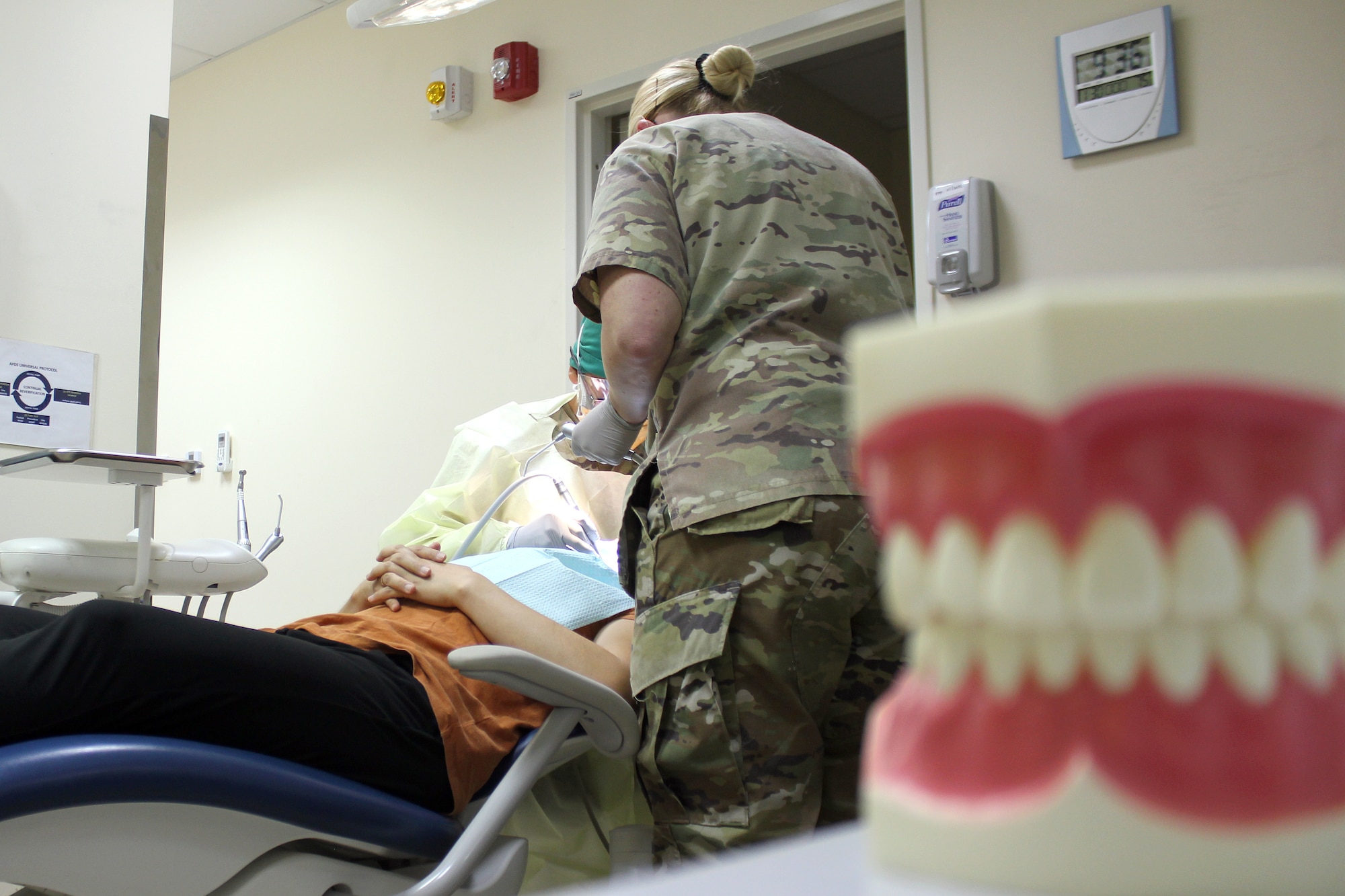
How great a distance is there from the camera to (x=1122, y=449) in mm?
177

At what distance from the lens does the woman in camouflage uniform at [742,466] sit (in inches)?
40.2

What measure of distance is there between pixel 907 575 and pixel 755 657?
84 centimetres

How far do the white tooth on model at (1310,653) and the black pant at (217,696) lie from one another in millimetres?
992

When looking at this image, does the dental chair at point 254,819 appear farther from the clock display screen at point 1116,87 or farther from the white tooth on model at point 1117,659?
the clock display screen at point 1116,87

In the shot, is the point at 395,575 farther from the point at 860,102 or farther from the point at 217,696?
the point at 860,102

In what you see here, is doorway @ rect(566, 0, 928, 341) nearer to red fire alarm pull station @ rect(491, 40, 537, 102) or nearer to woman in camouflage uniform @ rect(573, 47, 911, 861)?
red fire alarm pull station @ rect(491, 40, 537, 102)

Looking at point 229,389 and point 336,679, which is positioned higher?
point 229,389

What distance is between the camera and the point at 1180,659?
0.18 metres

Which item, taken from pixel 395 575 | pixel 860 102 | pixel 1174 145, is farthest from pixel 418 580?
pixel 860 102

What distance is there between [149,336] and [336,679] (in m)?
1.59

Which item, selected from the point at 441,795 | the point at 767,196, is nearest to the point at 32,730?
the point at 441,795

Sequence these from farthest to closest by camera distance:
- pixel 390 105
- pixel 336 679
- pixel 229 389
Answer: pixel 229 389 < pixel 390 105 < pixel 336 679

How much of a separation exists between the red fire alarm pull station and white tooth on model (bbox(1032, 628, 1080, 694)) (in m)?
3.03

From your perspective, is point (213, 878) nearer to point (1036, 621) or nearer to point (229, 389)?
point (1036, 621)
